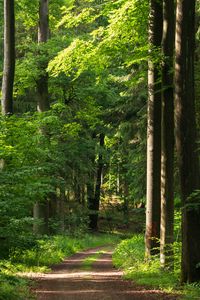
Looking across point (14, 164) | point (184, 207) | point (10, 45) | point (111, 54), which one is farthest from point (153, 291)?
point (10, 45)

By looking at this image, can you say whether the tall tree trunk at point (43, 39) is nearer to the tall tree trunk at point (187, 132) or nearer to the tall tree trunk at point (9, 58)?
the tall tree trunk at point (9, 58)

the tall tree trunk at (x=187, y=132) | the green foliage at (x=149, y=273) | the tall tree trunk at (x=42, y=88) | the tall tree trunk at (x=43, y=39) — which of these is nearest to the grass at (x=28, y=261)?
the tall tree trunk at (x=42, y=88)

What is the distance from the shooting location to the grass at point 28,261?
9297 millimetres

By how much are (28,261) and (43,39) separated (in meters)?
10.7

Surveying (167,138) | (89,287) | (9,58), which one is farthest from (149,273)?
(9,58)

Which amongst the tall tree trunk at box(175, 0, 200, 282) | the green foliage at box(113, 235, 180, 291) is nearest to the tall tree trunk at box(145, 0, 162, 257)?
the green foliage at box(113, 235, 180, 291)

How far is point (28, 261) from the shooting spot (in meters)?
15.8

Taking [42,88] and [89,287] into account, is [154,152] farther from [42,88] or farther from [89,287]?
[42,88]

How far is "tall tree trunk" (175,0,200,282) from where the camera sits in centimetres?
981

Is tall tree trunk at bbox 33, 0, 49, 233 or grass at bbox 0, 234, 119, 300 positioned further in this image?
tall tree trunk at bbox 33, 0, 49, 233

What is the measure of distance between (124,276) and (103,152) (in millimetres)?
20719

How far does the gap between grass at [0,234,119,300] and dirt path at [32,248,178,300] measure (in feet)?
1.45

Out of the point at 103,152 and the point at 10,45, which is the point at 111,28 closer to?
the point at 10,45

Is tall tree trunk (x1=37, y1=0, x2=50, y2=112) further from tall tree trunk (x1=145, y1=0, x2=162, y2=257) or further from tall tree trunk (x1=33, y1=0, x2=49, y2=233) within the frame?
tall tree trunk (x1=145, y1=0, x2=162, y2=257)
